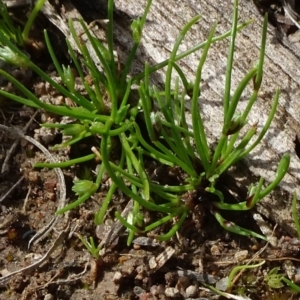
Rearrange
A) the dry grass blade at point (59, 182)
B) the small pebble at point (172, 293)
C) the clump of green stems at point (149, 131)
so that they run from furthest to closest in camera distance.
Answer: the dry grass blade at point (59, 182) < the small pebble at point (172, 293) < the clump of green stems at point (149, 131)

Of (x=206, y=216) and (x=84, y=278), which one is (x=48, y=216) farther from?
(x=206, y=216)

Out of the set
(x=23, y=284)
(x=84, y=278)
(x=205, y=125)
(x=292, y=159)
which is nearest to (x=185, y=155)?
(x=205, y=125)

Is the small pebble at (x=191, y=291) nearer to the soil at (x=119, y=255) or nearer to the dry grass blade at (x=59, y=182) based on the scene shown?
the soil at (x=119, y=255)

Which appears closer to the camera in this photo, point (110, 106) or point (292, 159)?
point (292, 159)

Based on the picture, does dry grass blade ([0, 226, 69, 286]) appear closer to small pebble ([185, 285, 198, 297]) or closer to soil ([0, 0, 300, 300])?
soil ([0, 0, 300, 300])

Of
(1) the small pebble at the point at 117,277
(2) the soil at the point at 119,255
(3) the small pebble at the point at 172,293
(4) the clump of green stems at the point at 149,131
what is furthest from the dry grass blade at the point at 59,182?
(3) the small pebble at the point at 172,293

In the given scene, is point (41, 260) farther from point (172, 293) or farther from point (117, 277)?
point (172, 293)
